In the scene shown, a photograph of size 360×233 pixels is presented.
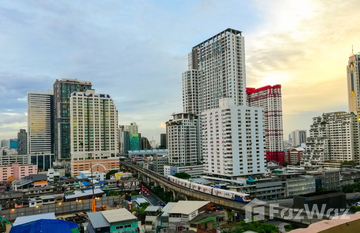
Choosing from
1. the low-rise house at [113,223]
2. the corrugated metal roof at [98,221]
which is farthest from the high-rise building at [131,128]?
the low-rise house at [113,223]

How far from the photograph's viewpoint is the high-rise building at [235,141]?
3120 centimetres

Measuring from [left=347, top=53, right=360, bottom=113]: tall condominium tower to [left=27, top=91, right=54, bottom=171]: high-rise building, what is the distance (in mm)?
77446

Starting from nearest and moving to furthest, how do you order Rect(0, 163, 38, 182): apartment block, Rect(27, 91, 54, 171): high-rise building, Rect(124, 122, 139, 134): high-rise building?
1. Rect(0, 163, 38, 182): apartment block
2. Rect(27, 91, 54, 171): high-rise building
3. Rect(124, 122, 139, 134): high-rise building

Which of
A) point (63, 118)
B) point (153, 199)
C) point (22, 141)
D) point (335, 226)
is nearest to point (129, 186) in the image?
point (153, 199)

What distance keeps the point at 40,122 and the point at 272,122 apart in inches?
2331

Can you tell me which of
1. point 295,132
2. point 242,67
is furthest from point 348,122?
point 295,132

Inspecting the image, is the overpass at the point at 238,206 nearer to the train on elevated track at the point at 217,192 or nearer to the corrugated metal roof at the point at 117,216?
the train on elevated track at the point at 217,192

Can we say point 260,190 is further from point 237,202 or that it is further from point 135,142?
point 135,142

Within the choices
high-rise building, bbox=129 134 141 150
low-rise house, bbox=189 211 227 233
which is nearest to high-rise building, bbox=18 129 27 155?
high-rise building, bbox=129 134 141 150

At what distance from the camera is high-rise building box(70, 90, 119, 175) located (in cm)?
4866

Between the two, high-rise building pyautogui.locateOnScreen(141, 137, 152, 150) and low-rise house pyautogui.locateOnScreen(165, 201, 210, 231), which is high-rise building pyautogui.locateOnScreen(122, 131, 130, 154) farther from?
low-rise house pyautogui.locateOnScreen(165, 201, 210, 231)

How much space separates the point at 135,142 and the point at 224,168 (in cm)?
9380

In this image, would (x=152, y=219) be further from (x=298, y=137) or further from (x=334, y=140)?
Answer: (x=298, y=137)

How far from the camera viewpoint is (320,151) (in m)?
49.2
